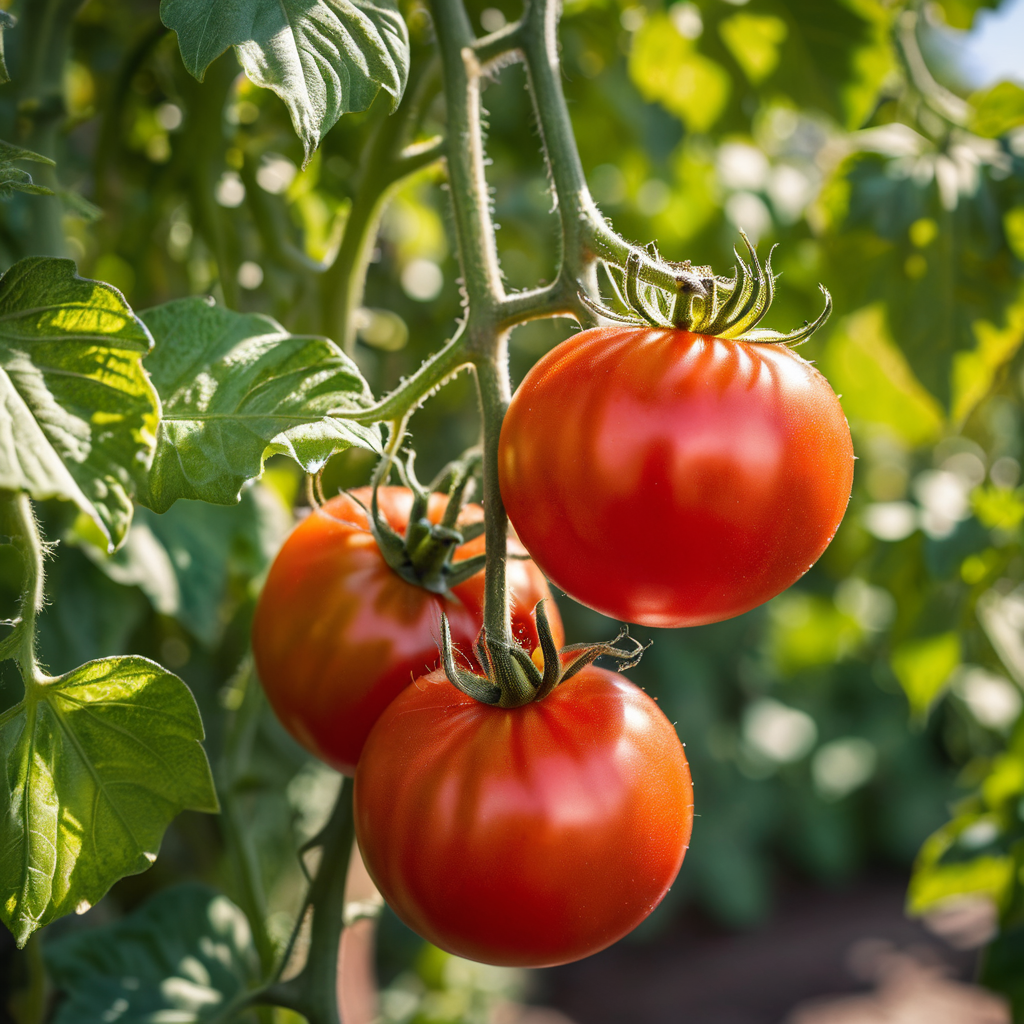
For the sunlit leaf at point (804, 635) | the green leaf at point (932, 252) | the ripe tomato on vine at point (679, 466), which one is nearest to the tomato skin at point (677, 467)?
the ripe tomato on vine at point (679, 466)

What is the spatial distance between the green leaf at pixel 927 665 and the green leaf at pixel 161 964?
25.1 inches

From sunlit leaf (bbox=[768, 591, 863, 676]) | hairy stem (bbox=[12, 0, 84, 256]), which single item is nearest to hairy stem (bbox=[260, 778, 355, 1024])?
hairy stem (bbox=[12, 0, 84, 256])

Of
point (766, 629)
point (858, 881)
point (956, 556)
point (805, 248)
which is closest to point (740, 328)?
point (956, 556)

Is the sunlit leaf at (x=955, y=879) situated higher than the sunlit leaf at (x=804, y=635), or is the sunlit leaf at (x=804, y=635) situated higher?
the sunlit leaf at (x=955, y=879)

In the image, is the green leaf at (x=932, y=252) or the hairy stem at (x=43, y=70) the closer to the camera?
the hairy stem at (x=43, y=70)

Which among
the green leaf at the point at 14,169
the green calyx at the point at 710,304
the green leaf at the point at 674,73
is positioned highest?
the green leaf at the point at 14,169

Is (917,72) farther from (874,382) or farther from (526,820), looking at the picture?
(526,820)

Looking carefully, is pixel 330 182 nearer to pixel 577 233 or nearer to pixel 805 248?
pixel 577 233

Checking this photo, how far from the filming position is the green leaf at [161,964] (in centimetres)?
61

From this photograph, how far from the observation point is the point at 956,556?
2.86ft

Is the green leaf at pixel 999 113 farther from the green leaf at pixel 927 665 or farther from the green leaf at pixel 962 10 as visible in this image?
the green leaf at pixel 927 665

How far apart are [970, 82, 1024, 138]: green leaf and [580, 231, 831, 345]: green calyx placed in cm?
62

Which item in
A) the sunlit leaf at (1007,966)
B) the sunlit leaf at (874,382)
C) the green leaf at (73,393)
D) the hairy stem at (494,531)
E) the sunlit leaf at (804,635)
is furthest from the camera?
the sunlit leaf at (804,635)

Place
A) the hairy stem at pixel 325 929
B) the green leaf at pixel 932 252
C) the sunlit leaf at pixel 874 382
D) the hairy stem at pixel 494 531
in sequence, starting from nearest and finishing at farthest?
the hairy stem at pixel 494 531 < the hairy stem at pixel 325 929 < the green leaf at pixel 932 252 < the sunlit leaf at pixel 874 382
